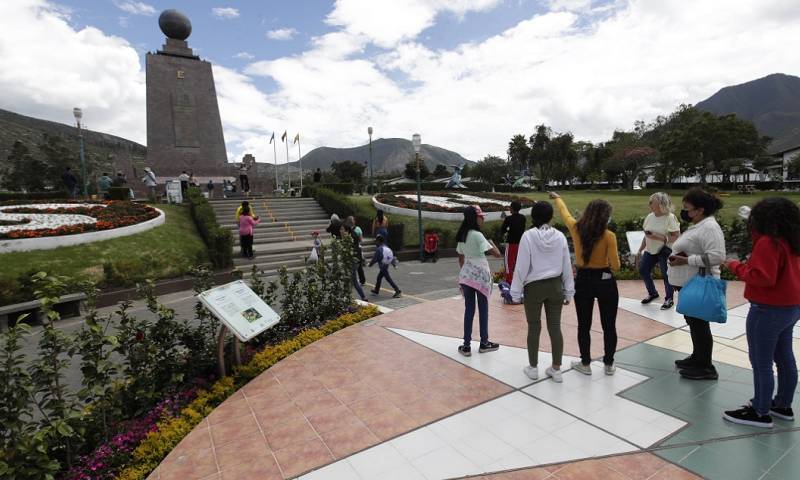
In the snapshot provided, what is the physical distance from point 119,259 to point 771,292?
43.5 ft

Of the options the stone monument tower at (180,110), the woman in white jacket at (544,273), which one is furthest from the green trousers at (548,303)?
the stone monument tower at (180,110)

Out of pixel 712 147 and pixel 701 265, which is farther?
pixel 712 147

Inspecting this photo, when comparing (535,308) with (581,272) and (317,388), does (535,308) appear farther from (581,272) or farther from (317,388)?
(317,388)

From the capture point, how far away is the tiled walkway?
3234mm

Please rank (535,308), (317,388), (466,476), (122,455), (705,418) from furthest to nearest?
(317,388) < (535,308) < (705,418) < (122,455) < (466,476)

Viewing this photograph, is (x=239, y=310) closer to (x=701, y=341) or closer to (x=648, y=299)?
(x=701, y=341)

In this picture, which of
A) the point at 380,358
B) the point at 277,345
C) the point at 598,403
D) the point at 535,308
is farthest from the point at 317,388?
the point at 598,403

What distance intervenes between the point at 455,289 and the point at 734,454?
6.90 m

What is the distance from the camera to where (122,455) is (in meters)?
3.45

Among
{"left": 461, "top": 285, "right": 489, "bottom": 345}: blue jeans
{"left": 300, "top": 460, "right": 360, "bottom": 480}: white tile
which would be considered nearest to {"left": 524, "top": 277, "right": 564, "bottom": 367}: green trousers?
{"left": 461, "top": 285, "right": 489, "bottom": 345}: blue jeans

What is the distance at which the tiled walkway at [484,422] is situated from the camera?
127 inches

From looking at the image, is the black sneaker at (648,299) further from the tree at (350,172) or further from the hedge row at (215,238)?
the tree at (350,172)

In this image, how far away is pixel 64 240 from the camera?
1129cm

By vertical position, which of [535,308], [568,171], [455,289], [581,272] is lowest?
[455,289]
